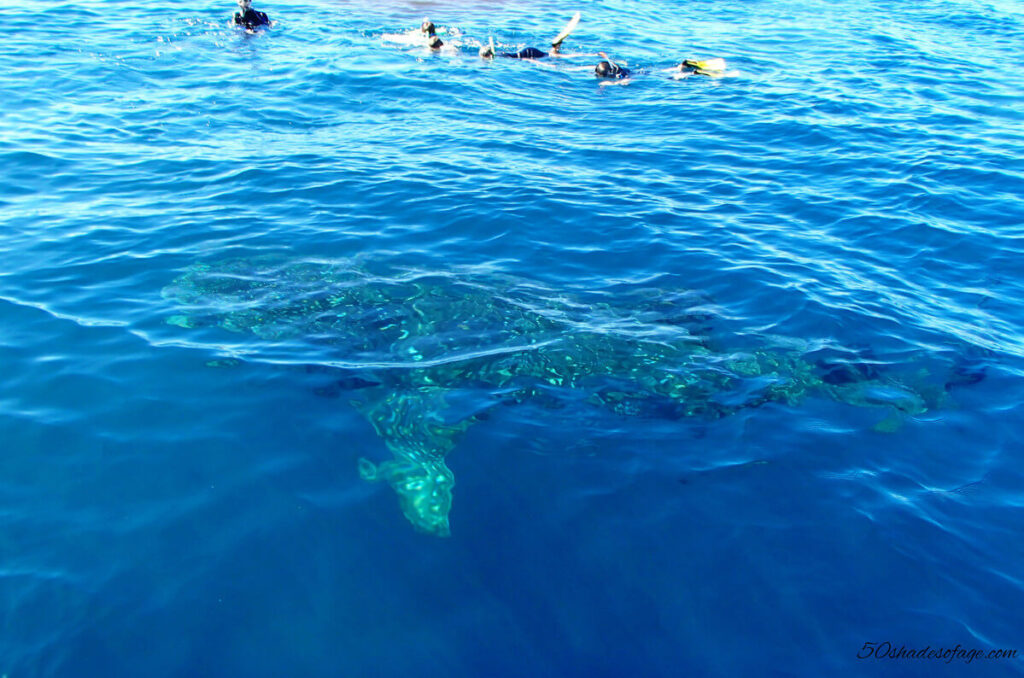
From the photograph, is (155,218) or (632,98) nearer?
(155,218)

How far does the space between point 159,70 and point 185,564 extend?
607 inches

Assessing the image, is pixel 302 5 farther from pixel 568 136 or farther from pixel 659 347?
pixel 659 347

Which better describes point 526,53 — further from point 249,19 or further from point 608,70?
point 249,19

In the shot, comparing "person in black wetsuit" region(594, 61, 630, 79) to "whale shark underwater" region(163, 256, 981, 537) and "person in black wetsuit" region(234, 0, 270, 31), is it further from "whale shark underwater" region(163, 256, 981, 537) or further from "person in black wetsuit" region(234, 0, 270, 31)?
"whale shark underwater" region(163, 256, 981, 537)

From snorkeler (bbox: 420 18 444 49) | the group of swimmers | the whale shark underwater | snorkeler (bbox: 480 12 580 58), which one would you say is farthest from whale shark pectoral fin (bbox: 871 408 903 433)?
snorkeler (bbox: 420 18 444 49)

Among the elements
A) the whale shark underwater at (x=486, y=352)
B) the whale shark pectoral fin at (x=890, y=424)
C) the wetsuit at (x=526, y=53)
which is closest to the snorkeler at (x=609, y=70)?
the wetsuit at (x=526, y=53)

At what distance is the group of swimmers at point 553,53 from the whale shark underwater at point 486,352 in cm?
1104

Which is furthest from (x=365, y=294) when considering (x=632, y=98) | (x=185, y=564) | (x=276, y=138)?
(x=632, y=98)

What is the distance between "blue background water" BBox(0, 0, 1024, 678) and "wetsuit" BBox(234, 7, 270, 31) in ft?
7.82

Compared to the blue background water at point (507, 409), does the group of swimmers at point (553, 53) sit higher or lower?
higher

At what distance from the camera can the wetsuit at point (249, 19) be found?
21484 mm

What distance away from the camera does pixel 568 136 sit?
1594cm

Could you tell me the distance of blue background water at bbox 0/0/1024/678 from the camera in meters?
6.00

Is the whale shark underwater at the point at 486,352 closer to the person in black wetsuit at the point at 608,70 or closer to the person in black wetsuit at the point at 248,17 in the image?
the person in black wetsuit at the point at 608,70
